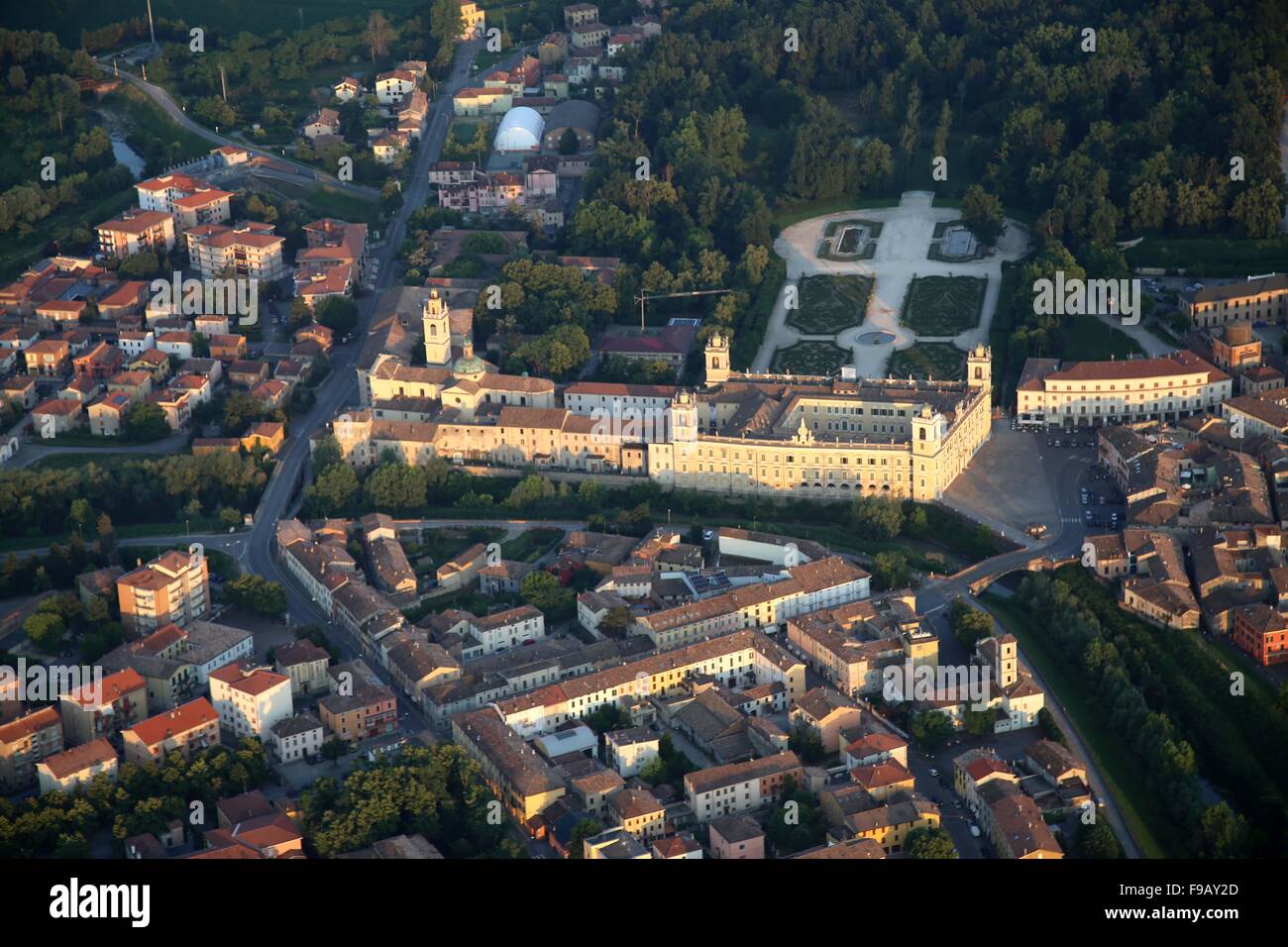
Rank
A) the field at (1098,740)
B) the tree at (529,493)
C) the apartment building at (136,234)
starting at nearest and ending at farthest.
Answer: the field at (1098,740) → the tree at (529,493) → the apartment building at (136,234)

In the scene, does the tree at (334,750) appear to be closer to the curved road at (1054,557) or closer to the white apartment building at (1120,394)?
the curved road at (1054,557)

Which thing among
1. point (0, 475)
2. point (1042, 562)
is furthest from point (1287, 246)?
point (0, 475)

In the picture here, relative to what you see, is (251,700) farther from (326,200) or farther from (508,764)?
(326,200)

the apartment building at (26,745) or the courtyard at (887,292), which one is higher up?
the courtyard at (887,292)

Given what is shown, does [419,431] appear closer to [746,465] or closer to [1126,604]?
[746,465]

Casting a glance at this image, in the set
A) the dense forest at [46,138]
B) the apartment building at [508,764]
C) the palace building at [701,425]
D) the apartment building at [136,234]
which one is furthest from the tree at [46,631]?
the dense forest at [46,138]

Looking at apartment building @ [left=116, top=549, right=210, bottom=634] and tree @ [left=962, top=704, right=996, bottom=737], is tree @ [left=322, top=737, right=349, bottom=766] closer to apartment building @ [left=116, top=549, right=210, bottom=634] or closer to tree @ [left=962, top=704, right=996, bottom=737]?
apartment building @ [left=116, top=549, right=210, bottom=634]

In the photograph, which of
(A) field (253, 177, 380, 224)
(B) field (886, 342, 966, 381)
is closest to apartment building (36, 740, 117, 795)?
(B) field (886, 342, 966, 381)
